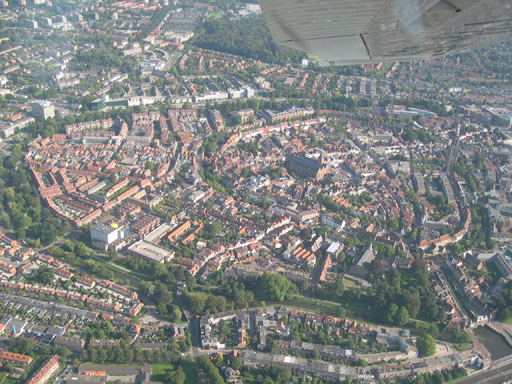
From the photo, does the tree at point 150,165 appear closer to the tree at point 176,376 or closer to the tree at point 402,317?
the tree at point 176,376

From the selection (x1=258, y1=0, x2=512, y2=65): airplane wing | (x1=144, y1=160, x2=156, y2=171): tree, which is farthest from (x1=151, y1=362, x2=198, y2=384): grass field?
(x1=144, y1=160, x2=156, y2=171): tree

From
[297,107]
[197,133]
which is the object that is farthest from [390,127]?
[197,133]

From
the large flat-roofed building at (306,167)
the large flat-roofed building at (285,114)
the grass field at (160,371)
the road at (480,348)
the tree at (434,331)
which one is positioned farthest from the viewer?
the large flat-roofed building at (285,114)

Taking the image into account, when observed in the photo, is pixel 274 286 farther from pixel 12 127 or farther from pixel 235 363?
pixel 12 127

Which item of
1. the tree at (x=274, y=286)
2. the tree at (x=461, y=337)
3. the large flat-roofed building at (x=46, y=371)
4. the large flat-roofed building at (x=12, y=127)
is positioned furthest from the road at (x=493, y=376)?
the large flat-roofed building at (x=12, y=127)

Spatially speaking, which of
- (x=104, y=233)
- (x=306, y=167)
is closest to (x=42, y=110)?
(x=104, y=233)

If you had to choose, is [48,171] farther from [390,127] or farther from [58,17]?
[58,17]
